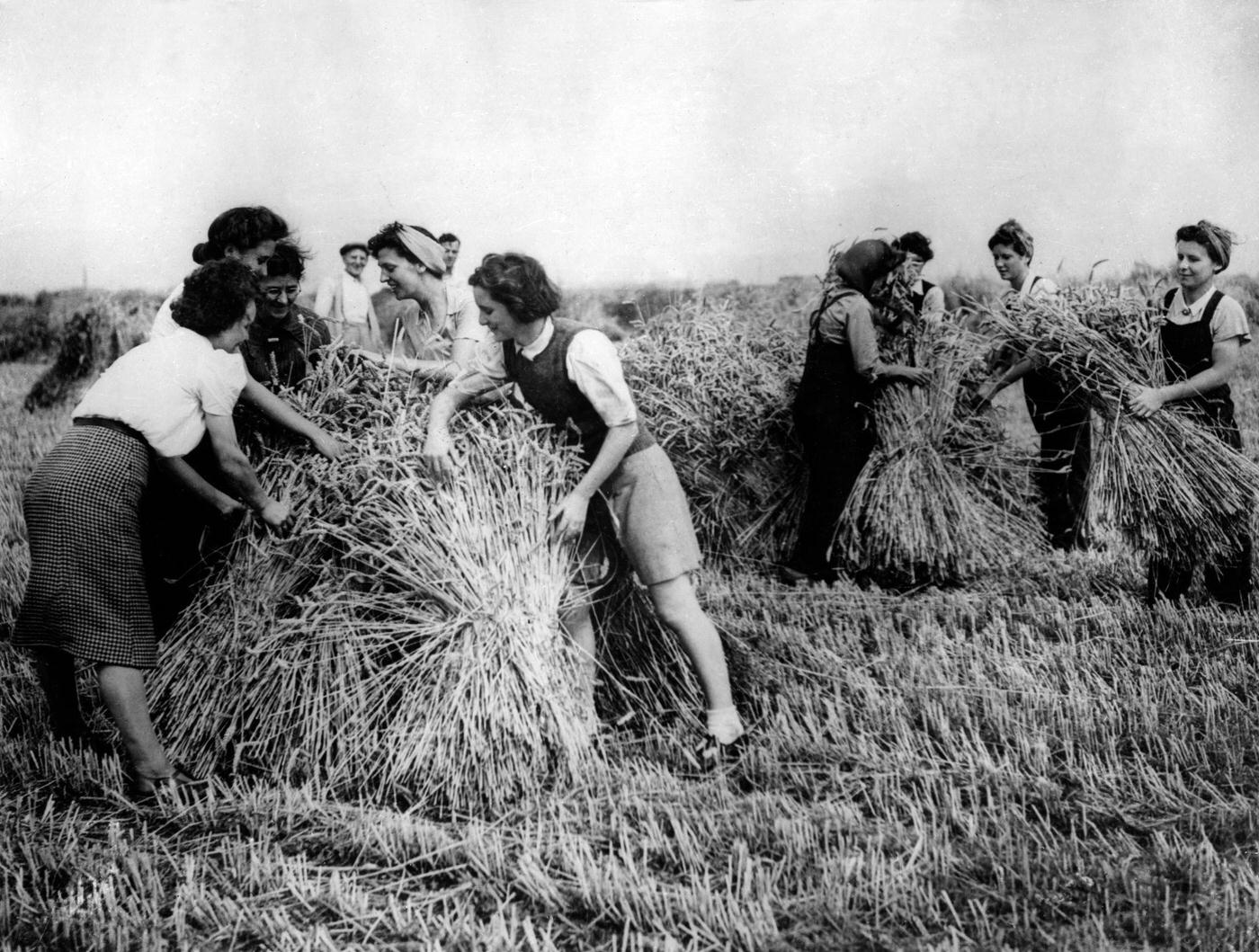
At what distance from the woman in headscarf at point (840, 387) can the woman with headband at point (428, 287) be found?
6.02 ft

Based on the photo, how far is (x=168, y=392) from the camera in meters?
3.02

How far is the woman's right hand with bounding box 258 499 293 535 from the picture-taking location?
312cm

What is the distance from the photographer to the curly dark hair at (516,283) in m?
2.96

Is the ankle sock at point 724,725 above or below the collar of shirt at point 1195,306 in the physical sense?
below

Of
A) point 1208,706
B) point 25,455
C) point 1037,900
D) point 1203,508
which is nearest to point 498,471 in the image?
point 1037,900

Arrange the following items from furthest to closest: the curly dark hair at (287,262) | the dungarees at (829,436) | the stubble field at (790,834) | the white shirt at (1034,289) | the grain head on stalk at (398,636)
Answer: the dungarees at (829,436) → the white shirt at (1034,289) → the curly dark hair at (287,262) → the grain head on stalk at (398,636) → the stubble field at (790,834)

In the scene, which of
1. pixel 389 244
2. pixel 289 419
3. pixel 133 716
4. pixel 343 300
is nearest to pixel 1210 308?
pixel 389 244

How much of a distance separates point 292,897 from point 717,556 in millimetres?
3171

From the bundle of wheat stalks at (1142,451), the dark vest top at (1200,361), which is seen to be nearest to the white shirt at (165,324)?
the bundle of wheat stalks at (1142,451)

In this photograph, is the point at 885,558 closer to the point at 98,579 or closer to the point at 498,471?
the point at 498,471

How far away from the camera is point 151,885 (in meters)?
2.52

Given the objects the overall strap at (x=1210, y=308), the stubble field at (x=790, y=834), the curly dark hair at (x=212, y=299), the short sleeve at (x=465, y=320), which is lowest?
the stubble field at (x=790, y=834)

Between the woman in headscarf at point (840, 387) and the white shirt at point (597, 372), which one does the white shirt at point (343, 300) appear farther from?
the white shirt at point (597, 372)

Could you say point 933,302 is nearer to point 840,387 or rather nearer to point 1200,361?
point 840,387
